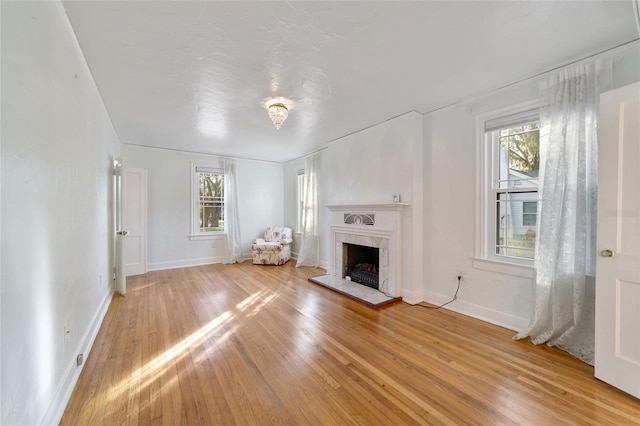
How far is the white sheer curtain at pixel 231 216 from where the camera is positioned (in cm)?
575

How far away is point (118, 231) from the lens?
374 cm

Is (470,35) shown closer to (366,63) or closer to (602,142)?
(366,63)

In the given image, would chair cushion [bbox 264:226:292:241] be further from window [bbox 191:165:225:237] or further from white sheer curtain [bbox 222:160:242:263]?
window [bbox 191:165:225:237]

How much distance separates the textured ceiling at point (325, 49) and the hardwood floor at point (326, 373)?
2500 mm

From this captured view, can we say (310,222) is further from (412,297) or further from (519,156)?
(519,156)

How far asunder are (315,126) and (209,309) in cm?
293

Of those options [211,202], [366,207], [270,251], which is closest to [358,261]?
[366,207]

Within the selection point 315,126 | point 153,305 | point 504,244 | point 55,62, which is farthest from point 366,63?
point 153,305

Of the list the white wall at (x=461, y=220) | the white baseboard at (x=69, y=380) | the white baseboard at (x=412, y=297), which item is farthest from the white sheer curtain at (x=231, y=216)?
the white wall at (x=461, y=220)

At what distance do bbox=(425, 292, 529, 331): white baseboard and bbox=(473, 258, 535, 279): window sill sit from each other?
432 millimetres

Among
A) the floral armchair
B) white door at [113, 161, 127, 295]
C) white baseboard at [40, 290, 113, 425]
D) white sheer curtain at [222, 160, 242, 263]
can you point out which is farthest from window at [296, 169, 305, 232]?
white baseboard at [40, 290, 113, 425]

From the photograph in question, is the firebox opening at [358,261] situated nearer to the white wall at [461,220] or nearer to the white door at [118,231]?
the white wall at [461,220]

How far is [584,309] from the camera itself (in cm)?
214

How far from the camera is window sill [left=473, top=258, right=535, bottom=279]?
249 cm
